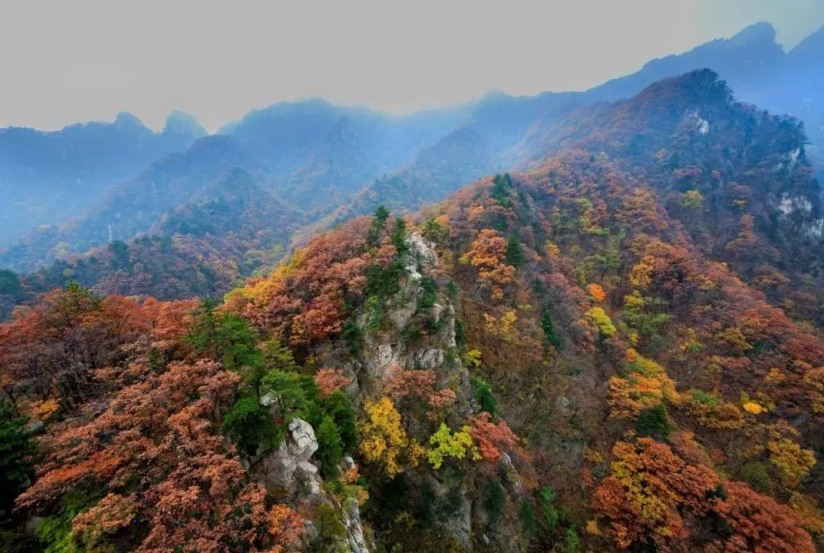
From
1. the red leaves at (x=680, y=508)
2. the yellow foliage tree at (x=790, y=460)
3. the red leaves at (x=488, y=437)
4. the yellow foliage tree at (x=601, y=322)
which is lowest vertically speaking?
the yellow foliage tree at (x=790, y=460)

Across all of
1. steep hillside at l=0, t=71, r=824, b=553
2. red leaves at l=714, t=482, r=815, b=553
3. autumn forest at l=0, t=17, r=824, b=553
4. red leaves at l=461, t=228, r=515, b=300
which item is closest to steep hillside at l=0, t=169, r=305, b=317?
autumn forest at l=0, t=17, r=824, b=553

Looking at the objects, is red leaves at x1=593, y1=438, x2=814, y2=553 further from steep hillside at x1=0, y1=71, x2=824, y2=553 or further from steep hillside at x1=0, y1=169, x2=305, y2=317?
steep hillside at x1=0, y1=169, x2=305, y2=317

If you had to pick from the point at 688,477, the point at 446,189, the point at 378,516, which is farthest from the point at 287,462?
the point at 446,189

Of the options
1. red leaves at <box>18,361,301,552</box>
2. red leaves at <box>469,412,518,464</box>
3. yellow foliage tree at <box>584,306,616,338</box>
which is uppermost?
red leaves at <box>18,361,301,552</box>

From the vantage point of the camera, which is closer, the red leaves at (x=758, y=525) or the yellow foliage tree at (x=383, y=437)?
the red leaves at (x=758, y=525)

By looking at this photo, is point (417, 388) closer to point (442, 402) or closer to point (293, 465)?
Result: point (442, 402)

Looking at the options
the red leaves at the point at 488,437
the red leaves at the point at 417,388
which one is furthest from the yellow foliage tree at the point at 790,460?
the red leaves at the point at 417,388

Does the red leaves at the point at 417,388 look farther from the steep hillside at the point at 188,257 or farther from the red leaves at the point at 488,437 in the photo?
the steep hillside at the point at 188,257

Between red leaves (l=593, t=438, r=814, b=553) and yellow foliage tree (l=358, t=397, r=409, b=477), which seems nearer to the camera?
yellow foliage tree (l=358, t=397, r=409, b=477)

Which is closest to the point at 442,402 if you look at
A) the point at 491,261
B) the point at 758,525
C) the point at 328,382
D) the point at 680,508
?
the point at 328,382
